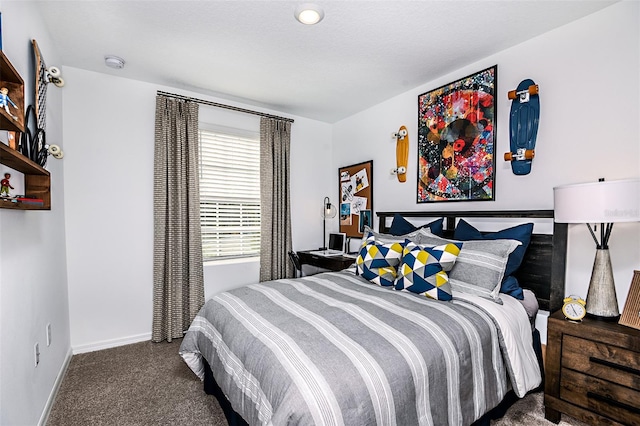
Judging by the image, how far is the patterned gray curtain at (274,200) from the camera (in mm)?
3672

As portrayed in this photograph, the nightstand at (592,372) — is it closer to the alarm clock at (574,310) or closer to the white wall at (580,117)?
the alarm clock at (574,310)

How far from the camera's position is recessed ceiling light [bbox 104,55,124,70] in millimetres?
2532

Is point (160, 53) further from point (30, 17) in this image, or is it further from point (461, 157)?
point (461, 157)

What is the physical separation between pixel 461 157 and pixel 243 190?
239 cm

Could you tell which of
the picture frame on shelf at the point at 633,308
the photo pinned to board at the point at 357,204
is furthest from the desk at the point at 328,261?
the picture frame on shelf at the point at 633,308

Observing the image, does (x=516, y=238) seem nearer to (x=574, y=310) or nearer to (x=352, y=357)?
(x=574, y=310)

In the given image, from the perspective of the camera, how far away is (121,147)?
9.62ft

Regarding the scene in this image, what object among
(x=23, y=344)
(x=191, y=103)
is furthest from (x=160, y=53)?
(x=23, y=344)

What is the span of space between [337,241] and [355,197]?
62 centimetres

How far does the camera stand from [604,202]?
5.19ft

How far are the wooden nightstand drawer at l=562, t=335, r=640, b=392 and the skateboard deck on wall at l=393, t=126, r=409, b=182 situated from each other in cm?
196

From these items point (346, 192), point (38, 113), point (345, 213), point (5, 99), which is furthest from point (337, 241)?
point (5, 99)

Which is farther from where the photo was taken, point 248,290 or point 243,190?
point 243,190

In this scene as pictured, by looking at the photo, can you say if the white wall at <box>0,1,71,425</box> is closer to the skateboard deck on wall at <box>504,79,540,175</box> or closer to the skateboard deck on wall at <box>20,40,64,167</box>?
the skateboard deck on wall at <box>20,40,64,167</box>
